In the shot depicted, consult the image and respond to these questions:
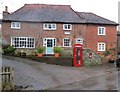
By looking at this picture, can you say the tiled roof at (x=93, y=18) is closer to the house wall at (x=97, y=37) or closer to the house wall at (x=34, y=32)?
the house wall at (x=97, y=37)

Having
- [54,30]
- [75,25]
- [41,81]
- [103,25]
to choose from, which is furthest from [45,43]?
[41,81]

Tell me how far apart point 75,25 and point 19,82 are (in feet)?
91.1

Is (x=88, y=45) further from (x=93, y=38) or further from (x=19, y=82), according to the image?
(x=19, y=82)

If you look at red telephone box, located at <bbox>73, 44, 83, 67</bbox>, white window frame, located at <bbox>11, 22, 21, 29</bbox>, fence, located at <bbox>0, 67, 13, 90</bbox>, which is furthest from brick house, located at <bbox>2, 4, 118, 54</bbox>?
fence, located at <bbox>0, 67, 13, 90</bbox>

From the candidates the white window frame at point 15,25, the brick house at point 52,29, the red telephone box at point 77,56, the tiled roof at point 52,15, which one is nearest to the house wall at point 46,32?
the brick house at point 52,29

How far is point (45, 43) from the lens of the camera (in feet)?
142

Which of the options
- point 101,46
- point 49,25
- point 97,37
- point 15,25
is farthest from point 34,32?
point 101,46

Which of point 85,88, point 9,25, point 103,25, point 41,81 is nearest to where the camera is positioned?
point 85,88

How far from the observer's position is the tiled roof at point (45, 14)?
43.4 metres

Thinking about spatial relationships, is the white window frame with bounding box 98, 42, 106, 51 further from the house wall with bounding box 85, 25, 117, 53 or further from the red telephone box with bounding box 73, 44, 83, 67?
the red telephone box with bounding box 73, 44, 83, 67

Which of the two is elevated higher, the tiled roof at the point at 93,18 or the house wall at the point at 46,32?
the tiled roof at the point at 93,18

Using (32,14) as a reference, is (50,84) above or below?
below

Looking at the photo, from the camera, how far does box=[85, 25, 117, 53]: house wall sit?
45250mm

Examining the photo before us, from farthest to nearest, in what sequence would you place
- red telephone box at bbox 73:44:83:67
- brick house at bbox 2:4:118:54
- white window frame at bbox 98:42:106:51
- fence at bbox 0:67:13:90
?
white window frame at bbox 98:42:106:51 < brick house at bbox 2:4:118:54 < red telephone box at bbox 73:44:83:67 < fence at bbox 0:67:13:90
